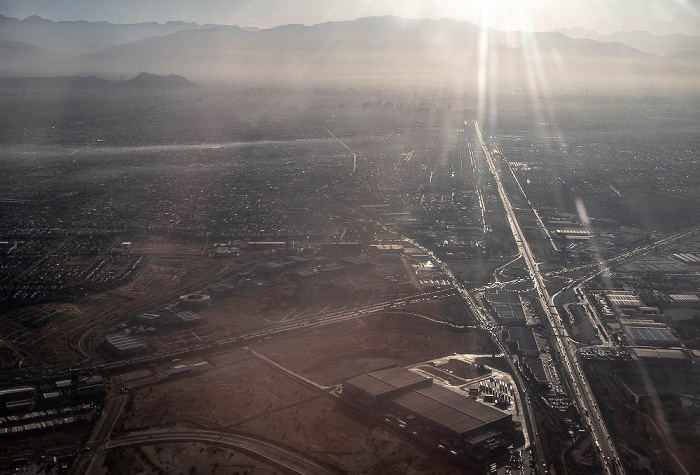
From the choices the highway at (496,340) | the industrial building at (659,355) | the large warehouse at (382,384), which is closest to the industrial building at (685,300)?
the industrial building at (659,355)

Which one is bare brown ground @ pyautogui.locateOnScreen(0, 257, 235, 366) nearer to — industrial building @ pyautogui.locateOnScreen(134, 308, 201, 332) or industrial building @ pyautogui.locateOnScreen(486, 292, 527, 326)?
industrial building @ pyautogui.locateOnScreen(134, 308, 201, 332)

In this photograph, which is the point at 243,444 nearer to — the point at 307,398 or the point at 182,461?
the point at 182,461

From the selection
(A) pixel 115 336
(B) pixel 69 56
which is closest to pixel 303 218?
(A) pixel 115 336

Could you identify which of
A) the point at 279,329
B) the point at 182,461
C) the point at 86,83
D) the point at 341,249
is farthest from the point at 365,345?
Answer: the point at 86,83

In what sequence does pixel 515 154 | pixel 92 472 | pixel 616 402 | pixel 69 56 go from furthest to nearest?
pixel 69 56 → pixel 515 154 → pixel 616 402 → pixel 92 472

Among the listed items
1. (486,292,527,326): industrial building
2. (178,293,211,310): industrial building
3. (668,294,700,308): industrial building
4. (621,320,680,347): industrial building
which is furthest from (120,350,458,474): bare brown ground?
(668,294,700,308): industrial building

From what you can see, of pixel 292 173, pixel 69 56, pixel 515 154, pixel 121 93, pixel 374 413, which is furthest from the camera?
pixel 69 56

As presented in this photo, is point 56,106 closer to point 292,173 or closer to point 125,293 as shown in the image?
point 292,173
